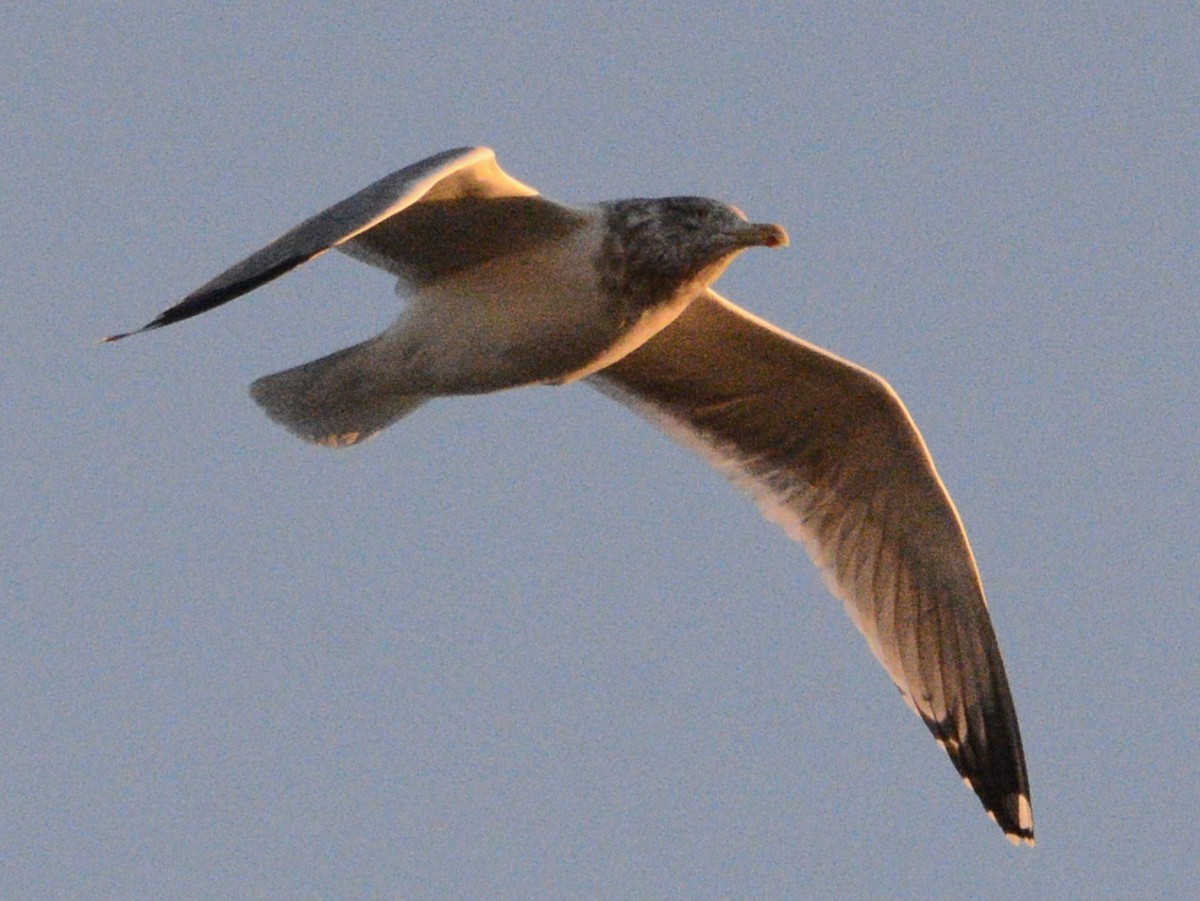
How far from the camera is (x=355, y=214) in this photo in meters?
5.68

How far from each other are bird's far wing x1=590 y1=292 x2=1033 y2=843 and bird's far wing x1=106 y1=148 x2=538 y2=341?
132 cm

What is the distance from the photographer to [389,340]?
6727 mm

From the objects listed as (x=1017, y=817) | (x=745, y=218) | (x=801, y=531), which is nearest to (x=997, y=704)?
(x=1017, y=817)

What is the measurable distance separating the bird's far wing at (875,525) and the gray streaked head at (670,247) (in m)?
1.13

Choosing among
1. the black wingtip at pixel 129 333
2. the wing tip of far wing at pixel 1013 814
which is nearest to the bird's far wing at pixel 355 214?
the black wingtip at pixel 129 333

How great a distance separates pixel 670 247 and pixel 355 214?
102 centimetres

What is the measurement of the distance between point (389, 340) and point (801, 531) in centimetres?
172

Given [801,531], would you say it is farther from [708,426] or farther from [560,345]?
[560,345]

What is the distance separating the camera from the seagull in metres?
6.23

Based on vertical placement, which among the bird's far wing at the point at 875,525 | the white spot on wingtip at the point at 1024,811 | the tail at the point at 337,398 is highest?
the tail at the point at 337,398

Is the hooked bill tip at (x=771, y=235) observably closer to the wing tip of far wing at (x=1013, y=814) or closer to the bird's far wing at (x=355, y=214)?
the bird's far wing at (x=355, y=214)

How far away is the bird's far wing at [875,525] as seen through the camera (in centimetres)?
741

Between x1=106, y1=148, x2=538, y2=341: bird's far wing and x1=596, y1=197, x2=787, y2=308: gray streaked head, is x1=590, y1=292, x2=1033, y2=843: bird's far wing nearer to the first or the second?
x1=596, y1=197, x2=787, y2=308: gray streaked head

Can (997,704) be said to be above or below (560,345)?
below
